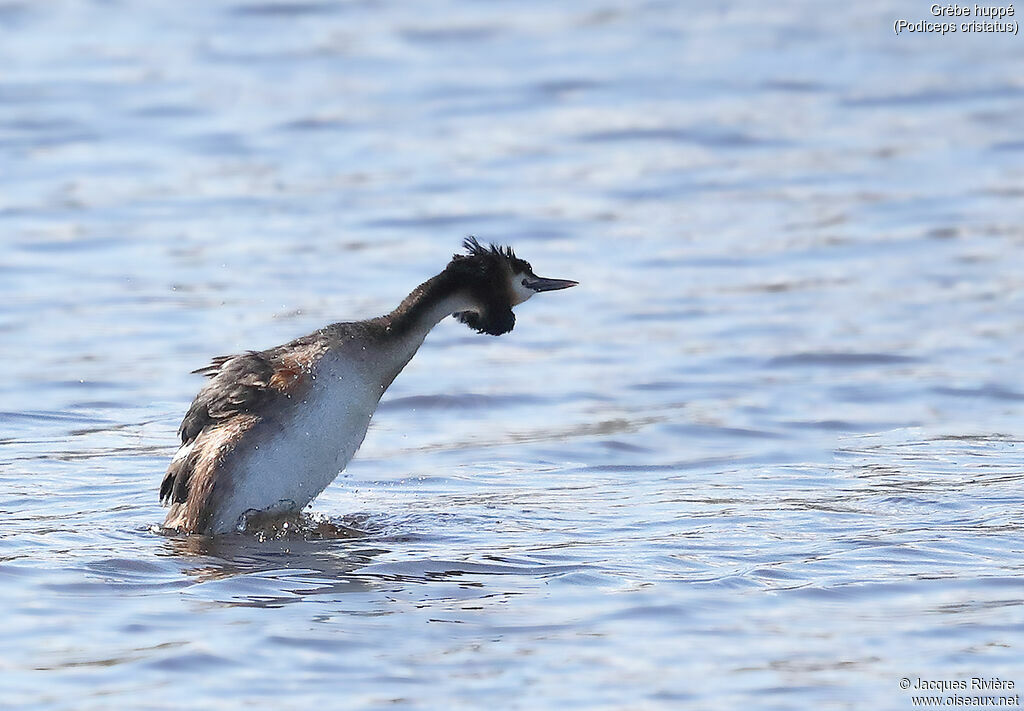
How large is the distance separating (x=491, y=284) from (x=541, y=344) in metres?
3.36

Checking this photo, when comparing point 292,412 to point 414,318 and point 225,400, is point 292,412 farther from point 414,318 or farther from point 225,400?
point 414,318

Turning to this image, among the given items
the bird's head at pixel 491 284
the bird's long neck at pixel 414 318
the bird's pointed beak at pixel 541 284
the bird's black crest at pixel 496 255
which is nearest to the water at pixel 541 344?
the bird's long neck at pixel 414 318

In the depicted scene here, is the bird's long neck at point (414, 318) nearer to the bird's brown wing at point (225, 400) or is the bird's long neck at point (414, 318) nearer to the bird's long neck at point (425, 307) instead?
the bird's long neck at point (425, 307)

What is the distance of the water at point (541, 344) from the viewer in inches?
277

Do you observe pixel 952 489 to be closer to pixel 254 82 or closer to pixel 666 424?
pixel 666 424

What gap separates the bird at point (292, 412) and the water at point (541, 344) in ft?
0.69

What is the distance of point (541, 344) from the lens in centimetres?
1221

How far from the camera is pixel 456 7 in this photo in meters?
21.4

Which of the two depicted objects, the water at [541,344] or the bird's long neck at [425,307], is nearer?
the water at [541,344]

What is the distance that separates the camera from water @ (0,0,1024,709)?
7039 mm

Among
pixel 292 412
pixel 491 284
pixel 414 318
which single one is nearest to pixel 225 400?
pixel 292 412

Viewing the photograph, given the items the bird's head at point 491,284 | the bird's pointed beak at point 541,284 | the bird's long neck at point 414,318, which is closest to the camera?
the bird's long neck at point 414,318

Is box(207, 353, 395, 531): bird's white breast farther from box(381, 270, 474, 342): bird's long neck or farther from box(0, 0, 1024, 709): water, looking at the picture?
box(381, 270, 474, 342): bird's long neck

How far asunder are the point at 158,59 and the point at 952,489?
12536 mm
